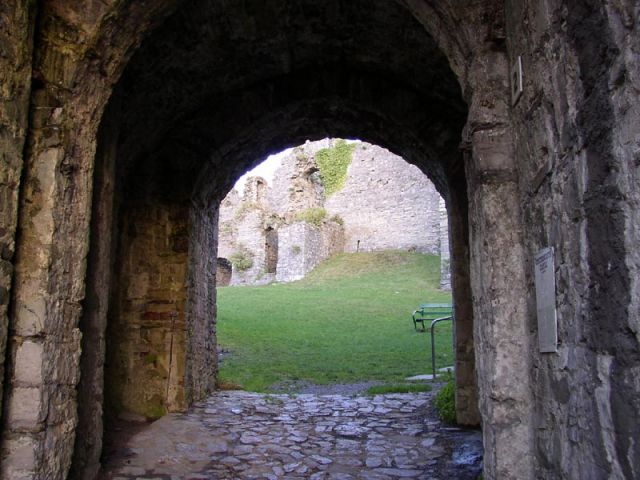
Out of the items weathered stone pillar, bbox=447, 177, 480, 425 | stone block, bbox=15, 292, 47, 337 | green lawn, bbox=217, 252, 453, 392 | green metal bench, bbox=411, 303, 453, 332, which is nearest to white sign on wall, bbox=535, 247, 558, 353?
stone block, bbox=15, 292, 47, 337

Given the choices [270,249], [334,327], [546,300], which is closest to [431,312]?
[334,327]

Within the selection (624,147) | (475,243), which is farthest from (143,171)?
(624,147)

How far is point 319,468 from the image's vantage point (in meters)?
4.11

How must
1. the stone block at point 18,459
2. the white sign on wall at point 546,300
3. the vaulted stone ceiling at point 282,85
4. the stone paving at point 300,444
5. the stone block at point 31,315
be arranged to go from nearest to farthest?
1. the white sign on wall at point 546,300
2. the stone block at point 18,459
3. the stone block at point 31,315
4. the stone paving at point 300,444
5. the vaulted stone ceiling at point 282,85

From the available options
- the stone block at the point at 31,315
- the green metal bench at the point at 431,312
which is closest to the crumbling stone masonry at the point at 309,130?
the stone block at the point at 31,315

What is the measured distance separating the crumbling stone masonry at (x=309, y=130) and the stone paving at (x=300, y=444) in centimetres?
45

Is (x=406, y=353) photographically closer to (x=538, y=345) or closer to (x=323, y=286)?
(x=538, y=345)

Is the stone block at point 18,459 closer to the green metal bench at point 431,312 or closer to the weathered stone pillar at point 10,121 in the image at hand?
the weathered stone pillar at point 10,121

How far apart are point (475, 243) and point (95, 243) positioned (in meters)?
2.49

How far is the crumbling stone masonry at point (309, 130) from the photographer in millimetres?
1769

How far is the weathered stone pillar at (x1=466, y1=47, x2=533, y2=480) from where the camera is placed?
2504mm

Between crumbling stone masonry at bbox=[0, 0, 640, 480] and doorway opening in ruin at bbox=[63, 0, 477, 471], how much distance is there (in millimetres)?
21

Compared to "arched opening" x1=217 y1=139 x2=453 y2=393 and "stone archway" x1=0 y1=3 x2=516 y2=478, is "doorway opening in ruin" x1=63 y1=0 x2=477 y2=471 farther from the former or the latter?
"arched opening" x1=217 y1=139 x2=453 y2=393

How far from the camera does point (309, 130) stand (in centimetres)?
630
